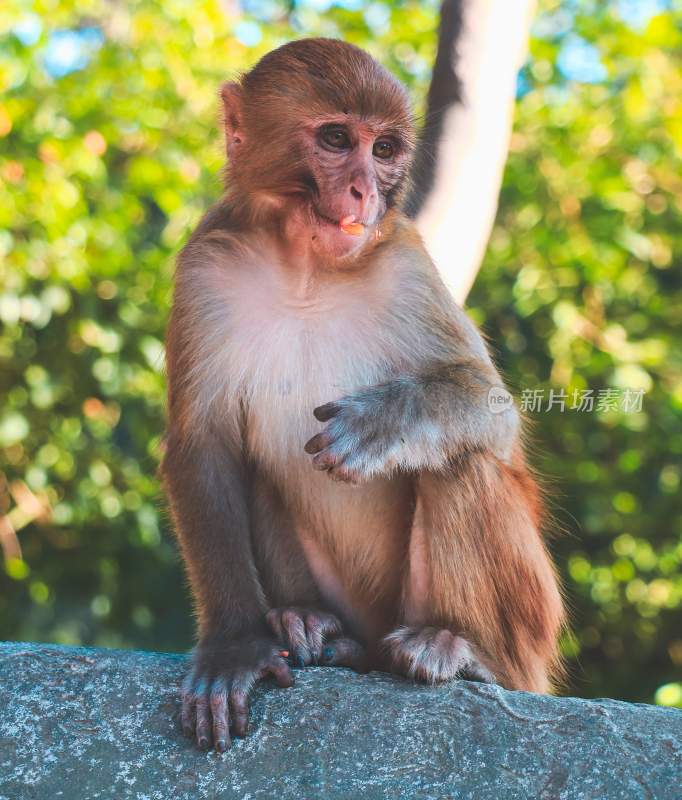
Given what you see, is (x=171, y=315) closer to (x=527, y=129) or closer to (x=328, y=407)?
(x=328, y=407)

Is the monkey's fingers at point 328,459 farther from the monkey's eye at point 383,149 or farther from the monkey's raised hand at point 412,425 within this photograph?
the monkey's eye at point 383,149

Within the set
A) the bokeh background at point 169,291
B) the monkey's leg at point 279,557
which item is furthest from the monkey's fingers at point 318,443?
the bokeh background at point 169,291

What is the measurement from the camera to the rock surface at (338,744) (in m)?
3.04

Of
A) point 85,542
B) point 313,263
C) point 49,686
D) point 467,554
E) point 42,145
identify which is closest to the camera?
point 49,686

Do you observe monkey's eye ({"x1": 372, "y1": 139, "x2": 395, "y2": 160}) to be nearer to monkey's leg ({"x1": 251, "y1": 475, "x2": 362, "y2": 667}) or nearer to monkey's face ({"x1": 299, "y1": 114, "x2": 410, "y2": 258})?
monkey's face ({"x1": 299, "y1": 114, "x2": 410, "y2": 258})

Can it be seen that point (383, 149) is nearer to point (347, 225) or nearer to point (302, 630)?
point (347, 225)

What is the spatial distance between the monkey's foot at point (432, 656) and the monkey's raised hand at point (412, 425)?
497mm

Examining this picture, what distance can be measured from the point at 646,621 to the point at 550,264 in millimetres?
2366

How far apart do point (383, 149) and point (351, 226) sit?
36 cm

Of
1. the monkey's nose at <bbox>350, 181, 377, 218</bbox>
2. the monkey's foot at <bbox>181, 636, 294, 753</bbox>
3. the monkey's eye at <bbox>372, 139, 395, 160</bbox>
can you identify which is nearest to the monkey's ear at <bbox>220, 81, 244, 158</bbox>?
the monkey's eye at <bbox>372, 139, 395, 160</bbox>

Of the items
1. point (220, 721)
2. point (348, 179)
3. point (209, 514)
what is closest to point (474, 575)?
point (209, 514)

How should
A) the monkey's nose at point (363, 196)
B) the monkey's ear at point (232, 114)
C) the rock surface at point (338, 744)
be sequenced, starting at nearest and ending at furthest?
the rock surface at point (338, 744) < the monkey's nose at point (363, 196) < the monkey's ear at point (232, 114)

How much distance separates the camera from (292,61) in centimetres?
387

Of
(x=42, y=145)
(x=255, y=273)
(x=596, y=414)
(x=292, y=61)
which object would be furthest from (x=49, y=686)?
(x=596, y=414)
